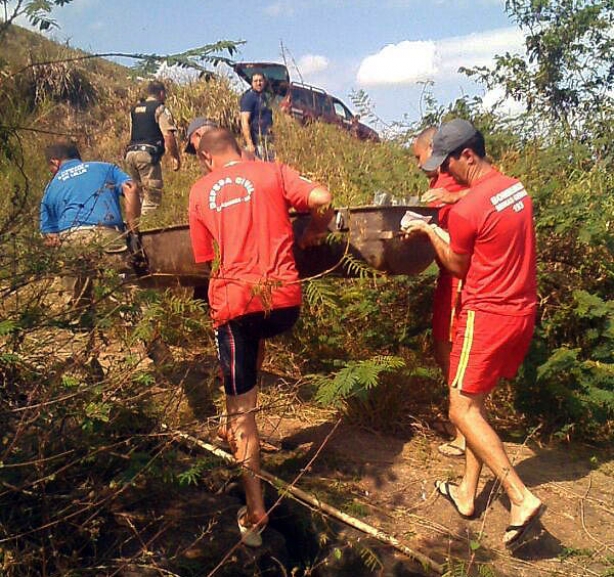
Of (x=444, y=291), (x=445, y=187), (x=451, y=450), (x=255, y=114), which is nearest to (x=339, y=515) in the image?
(x=451, y=450)

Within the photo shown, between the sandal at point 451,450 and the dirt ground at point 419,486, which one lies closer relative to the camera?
the dirt ground at point 419,486

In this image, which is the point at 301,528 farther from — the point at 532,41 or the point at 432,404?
the point at 532,41

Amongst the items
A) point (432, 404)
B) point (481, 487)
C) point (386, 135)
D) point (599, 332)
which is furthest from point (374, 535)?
point (386, 135)

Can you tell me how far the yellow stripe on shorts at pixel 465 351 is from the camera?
3.51 metres

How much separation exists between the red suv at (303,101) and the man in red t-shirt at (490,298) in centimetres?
612

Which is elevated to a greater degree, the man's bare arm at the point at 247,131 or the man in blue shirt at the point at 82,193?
the man's bare arm at the point at 247,131

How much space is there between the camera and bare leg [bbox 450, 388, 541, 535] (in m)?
3.45

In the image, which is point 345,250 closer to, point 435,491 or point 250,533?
point 250,533

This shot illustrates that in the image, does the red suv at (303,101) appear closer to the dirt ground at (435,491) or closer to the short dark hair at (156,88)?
the short dark hair at (156,88)

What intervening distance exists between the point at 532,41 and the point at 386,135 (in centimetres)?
292

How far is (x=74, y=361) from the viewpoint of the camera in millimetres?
2836

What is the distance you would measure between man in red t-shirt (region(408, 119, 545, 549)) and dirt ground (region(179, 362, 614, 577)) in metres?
0.20

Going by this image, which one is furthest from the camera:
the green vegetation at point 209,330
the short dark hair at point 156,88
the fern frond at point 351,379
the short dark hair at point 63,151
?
the short dark hair at point 156,88

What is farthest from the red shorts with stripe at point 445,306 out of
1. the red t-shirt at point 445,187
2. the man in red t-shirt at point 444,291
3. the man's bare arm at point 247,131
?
the man's bare arm at point 247,131
